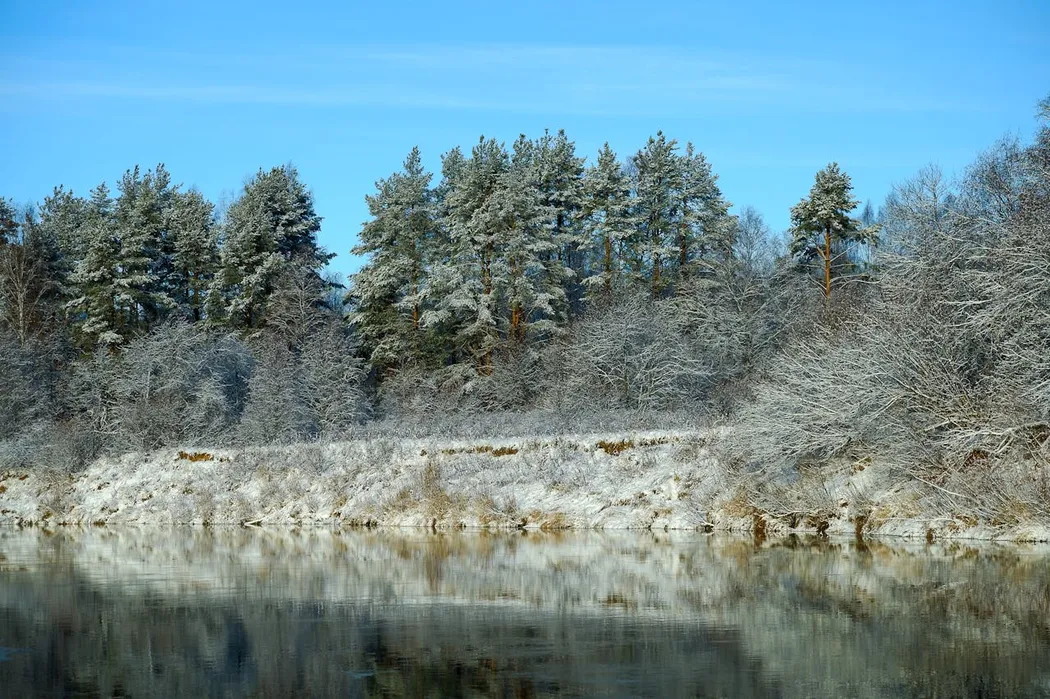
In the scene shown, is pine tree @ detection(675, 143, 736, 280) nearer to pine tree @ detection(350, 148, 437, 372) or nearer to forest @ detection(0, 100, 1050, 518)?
forest @ detection(0, 100, 1050, 518)

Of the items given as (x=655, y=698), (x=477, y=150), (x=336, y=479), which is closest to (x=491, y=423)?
(x=336, y=479)

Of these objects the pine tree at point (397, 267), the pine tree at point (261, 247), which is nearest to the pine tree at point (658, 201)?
the pine tree at point (397, 267)

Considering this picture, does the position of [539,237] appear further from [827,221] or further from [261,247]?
[261,247]

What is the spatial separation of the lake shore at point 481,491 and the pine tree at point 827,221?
2040cm

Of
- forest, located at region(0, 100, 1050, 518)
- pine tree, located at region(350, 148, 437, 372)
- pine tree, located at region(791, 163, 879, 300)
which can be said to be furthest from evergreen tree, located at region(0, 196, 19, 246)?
pine tree, located at region(791, 163, 879, 300)

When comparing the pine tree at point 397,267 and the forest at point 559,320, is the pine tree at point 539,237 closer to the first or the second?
the forest at point 559,320

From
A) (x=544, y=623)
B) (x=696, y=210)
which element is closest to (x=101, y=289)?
(x=696, y=210)

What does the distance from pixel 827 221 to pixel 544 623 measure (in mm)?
39353

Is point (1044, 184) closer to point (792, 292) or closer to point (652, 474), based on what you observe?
point (652, 474)

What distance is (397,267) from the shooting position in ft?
191

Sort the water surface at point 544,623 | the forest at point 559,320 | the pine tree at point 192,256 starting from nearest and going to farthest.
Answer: the water surface at point 544,623
the forest at point 559,320
the pine tree at point 192,256

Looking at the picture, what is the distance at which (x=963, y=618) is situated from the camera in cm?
1542

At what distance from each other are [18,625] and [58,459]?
1047 inches

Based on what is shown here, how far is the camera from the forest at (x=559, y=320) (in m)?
26.5
